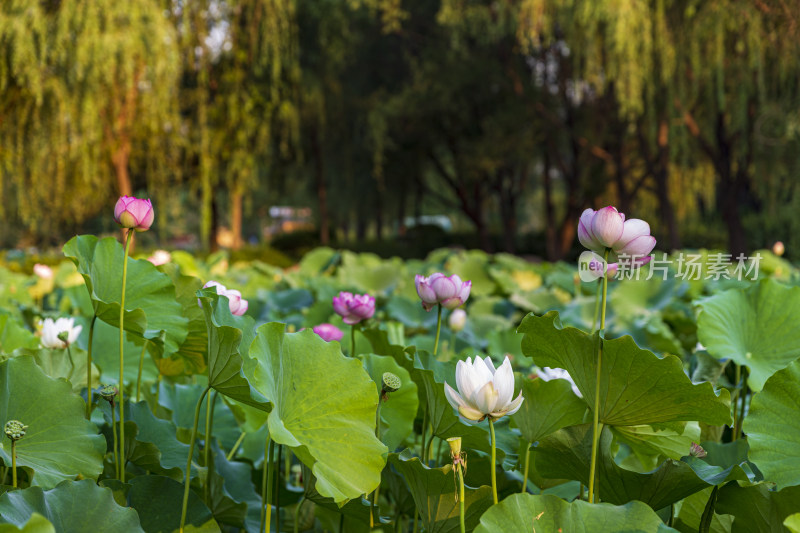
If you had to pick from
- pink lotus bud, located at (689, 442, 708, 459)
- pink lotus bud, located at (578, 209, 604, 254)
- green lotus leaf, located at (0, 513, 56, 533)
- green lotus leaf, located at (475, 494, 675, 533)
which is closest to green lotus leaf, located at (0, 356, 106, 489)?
green lotus leaf, located at (0, 513, 56, 533)

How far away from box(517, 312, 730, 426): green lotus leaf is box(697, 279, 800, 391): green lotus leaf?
12.1 inches

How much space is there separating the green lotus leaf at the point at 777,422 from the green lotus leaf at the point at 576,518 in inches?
6.0

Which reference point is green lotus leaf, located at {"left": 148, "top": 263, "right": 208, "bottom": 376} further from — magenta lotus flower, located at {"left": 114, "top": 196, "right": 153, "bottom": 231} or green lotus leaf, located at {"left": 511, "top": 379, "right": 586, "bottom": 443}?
green lotus leaf, located at {"left": 511, "top": 379, "right": 586, "bottom": 443}

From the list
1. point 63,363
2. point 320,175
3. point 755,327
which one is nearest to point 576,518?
point 755,327

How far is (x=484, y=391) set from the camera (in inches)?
23.9

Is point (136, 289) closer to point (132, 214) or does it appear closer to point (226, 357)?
point (132, 214)

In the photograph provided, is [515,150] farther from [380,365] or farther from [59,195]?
[380,365]

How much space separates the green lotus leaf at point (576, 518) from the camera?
58 cm

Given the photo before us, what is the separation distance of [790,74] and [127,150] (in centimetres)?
732

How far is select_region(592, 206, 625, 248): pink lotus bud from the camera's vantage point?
0.68 m

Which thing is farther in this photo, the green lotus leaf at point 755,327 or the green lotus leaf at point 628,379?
the green lotus leaf at point 755,327

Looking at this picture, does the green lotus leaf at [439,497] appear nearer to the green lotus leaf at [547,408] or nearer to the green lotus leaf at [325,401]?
the green lotus leaf at [325,401]

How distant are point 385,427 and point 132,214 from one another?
0.41m

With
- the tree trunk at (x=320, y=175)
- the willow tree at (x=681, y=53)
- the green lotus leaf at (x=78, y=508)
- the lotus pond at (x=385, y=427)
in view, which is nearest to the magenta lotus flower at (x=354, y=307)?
the lotus pond at (x=385, y=427)
